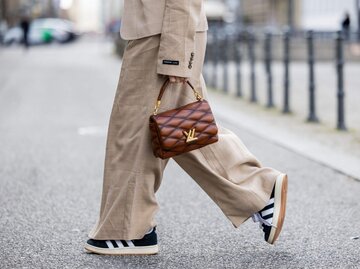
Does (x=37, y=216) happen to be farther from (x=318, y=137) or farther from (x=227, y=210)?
(x=318, y=137)

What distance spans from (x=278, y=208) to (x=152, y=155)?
61 cm

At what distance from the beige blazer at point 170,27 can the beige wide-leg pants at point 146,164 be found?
67mm

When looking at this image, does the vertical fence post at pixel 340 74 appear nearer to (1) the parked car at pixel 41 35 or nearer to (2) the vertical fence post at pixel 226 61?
(2) the vertical fence post at pixel 226 61

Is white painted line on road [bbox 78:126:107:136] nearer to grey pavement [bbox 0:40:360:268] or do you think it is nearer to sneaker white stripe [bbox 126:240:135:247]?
grey pavement [bbox 0:40:360:268]

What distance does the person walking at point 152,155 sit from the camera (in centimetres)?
351

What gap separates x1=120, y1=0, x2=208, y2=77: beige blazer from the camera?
3477 millimetres

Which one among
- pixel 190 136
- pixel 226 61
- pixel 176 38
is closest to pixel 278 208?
pixel 190 136

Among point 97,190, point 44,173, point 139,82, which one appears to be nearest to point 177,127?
point 139,82

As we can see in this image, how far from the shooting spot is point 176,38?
11.4ft

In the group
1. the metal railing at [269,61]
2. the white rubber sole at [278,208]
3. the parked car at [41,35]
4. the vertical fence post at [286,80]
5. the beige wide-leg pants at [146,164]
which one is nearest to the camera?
the beige wide-leg pants at [146,164]

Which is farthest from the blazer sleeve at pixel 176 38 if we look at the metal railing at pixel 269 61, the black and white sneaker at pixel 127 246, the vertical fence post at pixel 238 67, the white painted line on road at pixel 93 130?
the vertical fence post at pixel 238 67

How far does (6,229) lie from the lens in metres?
4.41

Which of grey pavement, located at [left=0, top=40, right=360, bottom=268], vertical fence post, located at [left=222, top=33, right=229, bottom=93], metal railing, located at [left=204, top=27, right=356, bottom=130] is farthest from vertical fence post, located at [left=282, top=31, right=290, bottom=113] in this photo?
vertical fence post, located at [left=222, top=33, right=229, bottom=93]

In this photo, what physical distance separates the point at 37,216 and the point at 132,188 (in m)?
1.31
